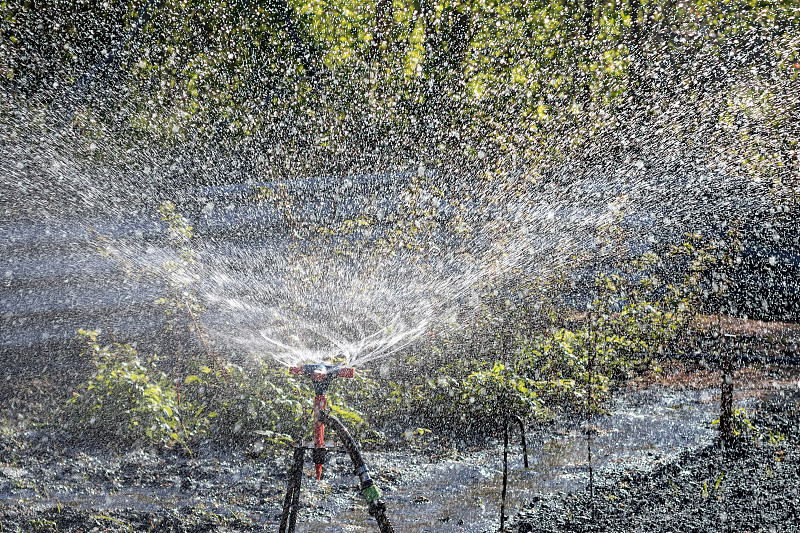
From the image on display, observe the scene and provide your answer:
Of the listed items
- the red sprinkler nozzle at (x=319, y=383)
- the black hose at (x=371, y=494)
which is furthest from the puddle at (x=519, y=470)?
the black hose at (x=371, y=494)

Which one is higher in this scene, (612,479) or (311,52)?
(311,52)

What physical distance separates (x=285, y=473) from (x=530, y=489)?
160cm

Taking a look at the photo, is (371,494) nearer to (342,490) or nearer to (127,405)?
(342,490)

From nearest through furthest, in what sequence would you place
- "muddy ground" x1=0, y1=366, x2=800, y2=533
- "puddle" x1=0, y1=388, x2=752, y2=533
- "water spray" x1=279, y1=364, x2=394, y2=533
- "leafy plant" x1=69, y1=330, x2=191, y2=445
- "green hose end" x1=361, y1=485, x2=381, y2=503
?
"green hose end" x1=361, y1=485, x2=381, y2=503
"water spray" x1=279, y1=364, x2=394, y2=533
"muddy ground" x1=0, y1=366, x2=800, y2=533
"puddle" x1=0, y1=388, x2=752, y2=533
"leafy plant" x1=69, y1=330, x2=191, y2=445

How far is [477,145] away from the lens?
7289 mm

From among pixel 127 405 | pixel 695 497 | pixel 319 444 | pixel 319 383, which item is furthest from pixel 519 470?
→ pixel 127 405

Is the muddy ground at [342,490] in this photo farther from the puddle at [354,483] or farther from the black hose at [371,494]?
the black hose at [371,494]

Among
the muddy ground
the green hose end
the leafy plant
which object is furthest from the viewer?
the leafy plant

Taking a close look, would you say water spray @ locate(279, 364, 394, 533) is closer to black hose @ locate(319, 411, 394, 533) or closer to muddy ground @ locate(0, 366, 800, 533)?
black hose @ locate(319, 411, 394, 533)

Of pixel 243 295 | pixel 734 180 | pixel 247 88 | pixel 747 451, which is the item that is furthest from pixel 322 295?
pixel 734 180

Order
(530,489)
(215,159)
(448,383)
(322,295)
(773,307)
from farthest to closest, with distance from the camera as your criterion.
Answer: (773,307) → (215,159) → (322,295) → (448,383) → (530,489)

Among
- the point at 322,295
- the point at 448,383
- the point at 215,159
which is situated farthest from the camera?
the point at 215,159

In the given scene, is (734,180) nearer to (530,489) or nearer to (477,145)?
(477,145)

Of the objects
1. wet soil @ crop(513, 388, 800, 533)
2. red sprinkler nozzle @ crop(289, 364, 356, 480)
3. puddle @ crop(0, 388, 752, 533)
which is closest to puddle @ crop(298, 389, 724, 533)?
puddle @ crop(0, 388, 752, 533)
